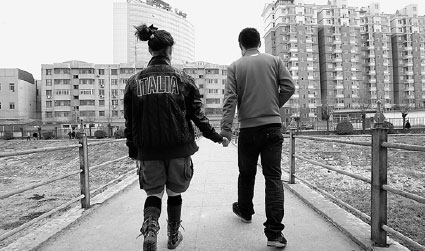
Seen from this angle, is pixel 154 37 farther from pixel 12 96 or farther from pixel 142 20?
pixel 142 20

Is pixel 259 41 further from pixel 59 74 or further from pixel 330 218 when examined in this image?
pixel 59 74

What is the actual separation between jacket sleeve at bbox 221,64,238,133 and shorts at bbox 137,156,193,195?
639mm

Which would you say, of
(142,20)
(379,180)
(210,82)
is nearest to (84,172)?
(379,180)

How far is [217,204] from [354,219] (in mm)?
1794

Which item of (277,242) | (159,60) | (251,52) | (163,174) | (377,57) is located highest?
(377,57)

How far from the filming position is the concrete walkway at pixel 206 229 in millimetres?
2844

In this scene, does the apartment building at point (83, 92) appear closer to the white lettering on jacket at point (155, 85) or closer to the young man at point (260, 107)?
the young man at point (260, 107)

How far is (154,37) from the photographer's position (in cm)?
258

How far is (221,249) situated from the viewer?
273 cm

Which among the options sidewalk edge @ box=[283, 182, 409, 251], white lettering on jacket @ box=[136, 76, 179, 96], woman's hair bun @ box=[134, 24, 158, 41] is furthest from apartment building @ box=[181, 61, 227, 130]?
white lettering on jacket @ box=[136, 76, 179, 96]

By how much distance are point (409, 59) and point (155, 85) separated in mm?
99068

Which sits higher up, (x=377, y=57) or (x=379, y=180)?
(x=377, y=57)

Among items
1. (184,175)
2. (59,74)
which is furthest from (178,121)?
(59,74)

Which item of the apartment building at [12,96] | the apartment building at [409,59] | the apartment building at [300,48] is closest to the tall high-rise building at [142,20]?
the apartment building at [300,48]
